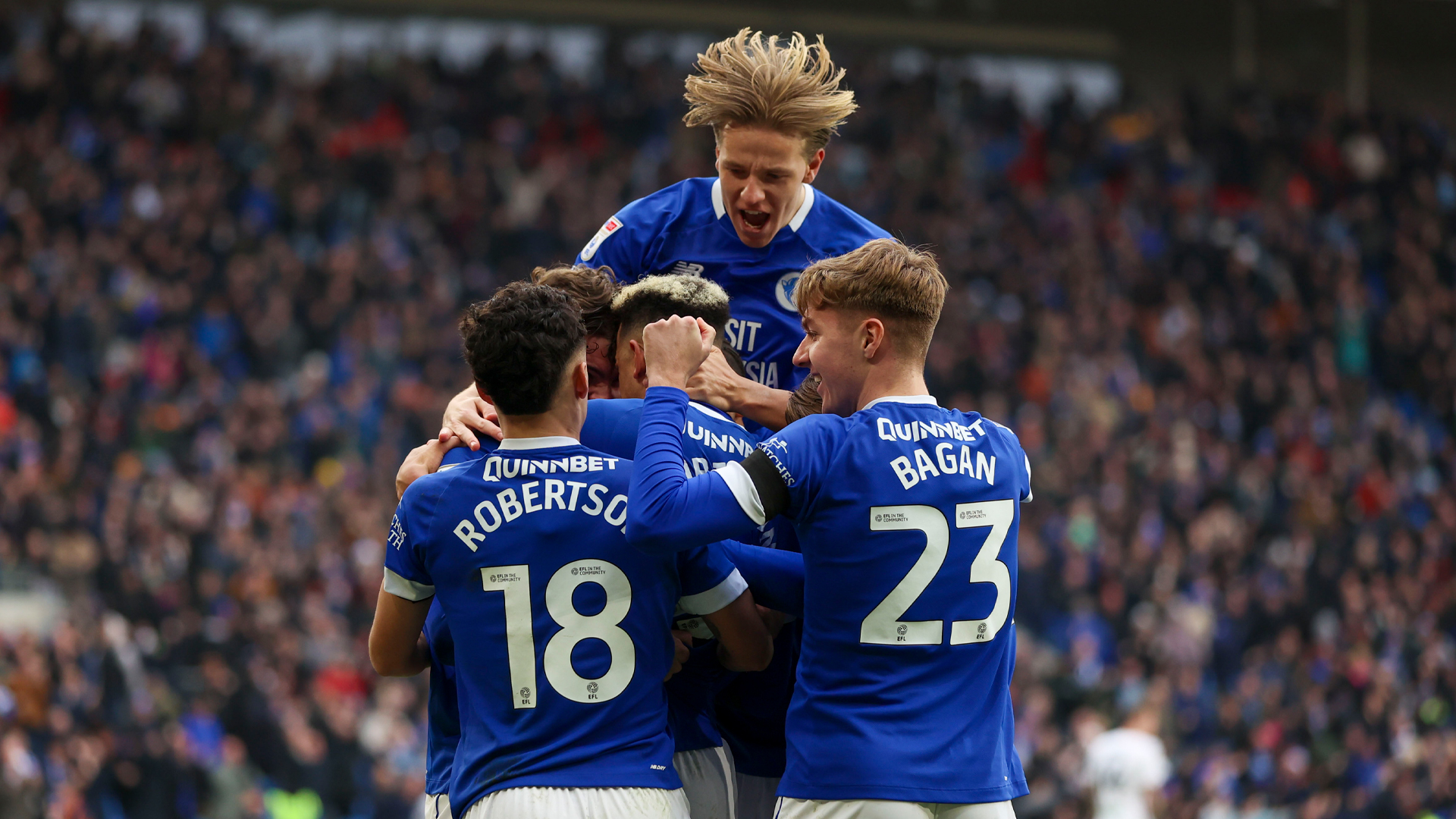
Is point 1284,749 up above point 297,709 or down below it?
below

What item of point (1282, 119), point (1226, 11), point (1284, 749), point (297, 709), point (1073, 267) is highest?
point (1226, 11)

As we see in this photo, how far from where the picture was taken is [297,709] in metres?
12.4

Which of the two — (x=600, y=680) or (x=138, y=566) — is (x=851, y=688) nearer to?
(x=600, y=680)

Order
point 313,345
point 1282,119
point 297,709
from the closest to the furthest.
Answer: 1. point 297,709
2. point 313,345
3. point 1282,119

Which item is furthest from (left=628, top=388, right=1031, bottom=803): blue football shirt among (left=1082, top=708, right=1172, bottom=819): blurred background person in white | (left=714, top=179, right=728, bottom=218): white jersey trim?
(left=1082, top=708, right=1172, bottom=819): blurred background person in white

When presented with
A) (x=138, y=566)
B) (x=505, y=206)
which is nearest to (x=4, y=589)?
(x=138, y=566)

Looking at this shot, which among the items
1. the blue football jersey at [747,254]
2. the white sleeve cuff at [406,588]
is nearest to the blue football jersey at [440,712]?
the white sleeve cuff at [406,588]

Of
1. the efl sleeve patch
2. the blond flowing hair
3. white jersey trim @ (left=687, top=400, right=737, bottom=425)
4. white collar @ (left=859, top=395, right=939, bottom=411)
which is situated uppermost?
the blond flowing hair

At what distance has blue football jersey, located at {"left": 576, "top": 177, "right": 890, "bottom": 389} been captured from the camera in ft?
15.8

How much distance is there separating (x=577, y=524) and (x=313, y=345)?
14.6m

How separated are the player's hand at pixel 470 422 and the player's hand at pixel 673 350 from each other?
0.48 metres

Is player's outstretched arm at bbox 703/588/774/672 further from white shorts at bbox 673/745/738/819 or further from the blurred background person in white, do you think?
the blurred background person in white

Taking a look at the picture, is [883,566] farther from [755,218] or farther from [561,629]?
[755,218]

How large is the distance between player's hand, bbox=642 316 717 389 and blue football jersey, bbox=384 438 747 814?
232mm
